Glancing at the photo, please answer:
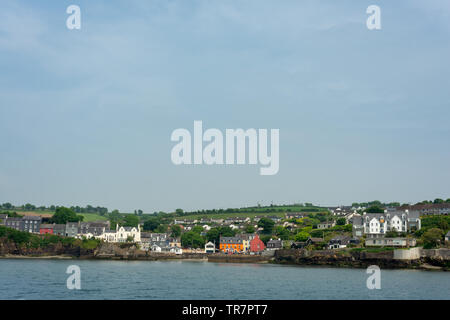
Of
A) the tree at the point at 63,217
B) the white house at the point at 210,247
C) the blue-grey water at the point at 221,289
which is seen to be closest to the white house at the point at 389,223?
the white house at the point at 210,247

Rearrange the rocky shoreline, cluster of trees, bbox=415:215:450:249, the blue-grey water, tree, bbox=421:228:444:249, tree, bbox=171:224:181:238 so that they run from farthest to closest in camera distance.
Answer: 1. tree, bbox=171:224:181:238
2. cluster of trees, bbox=415:215:450:249
3. tree, bbox=421:228:444:249
4. the rocky shoreline
5. the blue-grey water

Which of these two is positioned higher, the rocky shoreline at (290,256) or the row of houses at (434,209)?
the row of houses at (434,209)

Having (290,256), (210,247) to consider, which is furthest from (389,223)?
(210,247)

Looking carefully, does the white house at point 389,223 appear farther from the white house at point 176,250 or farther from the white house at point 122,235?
the white house at point 122,235

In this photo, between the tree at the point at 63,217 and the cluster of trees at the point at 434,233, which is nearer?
the cluster of trees at the point at 434,233

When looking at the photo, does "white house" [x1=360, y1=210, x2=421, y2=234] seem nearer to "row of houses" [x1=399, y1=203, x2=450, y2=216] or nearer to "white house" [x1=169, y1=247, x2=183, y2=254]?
"row of houses" [x1=399, y1=203, x2=450, y2=216]

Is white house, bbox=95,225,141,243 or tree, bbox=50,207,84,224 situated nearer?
white house, bbox=95,225,141,243

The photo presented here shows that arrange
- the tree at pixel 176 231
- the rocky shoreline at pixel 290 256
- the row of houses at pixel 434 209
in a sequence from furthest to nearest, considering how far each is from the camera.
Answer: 1. the tree at pixel 176 231
2. the row of houses at pixel 434 209
3. the rocky shoreline at pixel 290 256

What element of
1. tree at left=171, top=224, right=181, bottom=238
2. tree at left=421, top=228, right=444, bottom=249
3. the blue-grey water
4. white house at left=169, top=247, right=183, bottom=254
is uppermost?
tree at left=421, top=228, right=444, bottom=249

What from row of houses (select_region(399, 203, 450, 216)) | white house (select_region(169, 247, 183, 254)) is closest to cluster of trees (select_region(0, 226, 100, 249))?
white house (select_region(169, 247, 183, 254))

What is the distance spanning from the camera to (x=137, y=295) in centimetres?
3950

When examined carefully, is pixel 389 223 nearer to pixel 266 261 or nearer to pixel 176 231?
pixel 266 261
